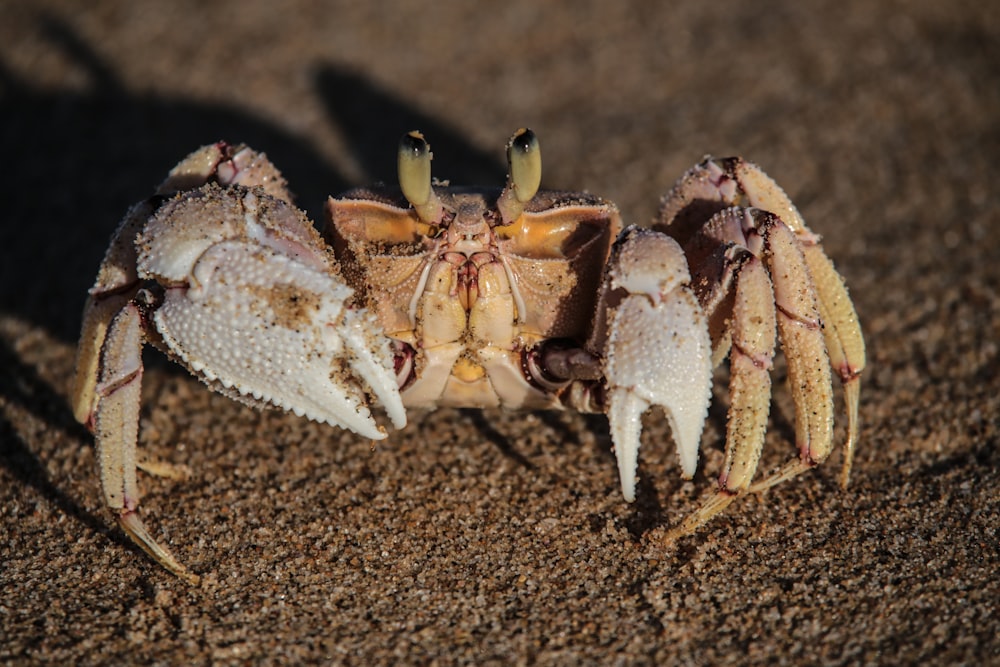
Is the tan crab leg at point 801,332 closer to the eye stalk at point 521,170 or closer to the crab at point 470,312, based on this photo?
the crab at point 470,312

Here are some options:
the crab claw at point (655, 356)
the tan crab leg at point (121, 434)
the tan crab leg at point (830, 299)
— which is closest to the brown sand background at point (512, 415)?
the tan crab leg at point (121, 434)

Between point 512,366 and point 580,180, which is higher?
point 580,180

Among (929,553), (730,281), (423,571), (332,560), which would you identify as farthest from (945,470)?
(332,560)

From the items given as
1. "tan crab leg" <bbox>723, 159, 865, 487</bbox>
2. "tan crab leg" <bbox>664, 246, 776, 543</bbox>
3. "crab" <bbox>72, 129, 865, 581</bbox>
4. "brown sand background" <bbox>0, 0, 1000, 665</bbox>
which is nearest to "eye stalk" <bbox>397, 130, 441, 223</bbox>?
"crab" <bbox>72, 129, 865, 581</bbox>

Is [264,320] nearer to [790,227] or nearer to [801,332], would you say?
[801,332]

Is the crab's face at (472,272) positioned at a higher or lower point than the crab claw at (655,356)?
higher

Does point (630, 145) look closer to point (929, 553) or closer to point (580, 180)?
point (580, 180)

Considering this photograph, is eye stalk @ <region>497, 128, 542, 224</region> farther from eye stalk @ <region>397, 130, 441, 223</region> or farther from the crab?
eye stalk @ <region>397, 130, 441, 223</region>
